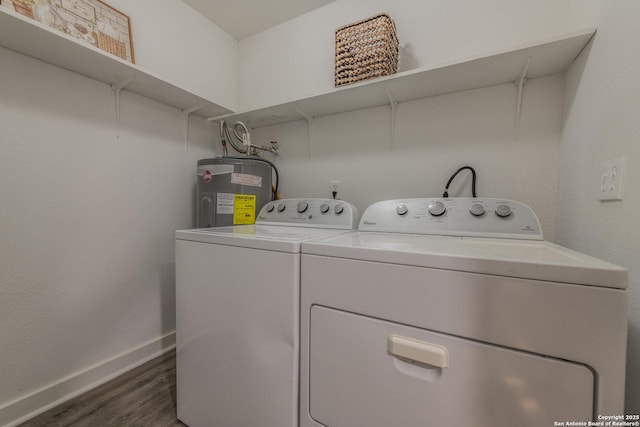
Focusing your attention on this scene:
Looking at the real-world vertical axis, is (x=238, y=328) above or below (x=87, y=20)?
below

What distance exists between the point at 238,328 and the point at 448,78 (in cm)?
143

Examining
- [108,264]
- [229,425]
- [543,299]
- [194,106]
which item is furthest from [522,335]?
[194,106]

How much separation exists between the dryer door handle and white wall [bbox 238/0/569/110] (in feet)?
3.75

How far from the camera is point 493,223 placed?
39.5 inches

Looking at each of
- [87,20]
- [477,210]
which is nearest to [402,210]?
[477,210]

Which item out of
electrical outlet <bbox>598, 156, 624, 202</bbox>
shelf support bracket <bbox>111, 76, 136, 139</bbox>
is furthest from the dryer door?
shelf support bracket <bbox>111, 76, 136, 139</bbox>

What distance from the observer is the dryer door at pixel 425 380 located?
0.49m

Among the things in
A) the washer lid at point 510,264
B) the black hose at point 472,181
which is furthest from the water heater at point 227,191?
the black hose at point 472,181

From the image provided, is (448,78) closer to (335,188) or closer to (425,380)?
(335,188)

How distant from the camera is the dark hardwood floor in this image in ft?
3.57

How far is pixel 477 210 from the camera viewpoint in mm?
1042

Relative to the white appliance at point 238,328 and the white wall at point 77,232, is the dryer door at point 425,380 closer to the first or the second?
the white appliance at point 238,328

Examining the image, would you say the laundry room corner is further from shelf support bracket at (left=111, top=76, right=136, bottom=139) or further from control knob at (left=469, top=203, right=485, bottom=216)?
control knob at (left=469, top=203, right=485, bottom=216)

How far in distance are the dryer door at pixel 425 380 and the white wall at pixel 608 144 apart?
314 millimetres
